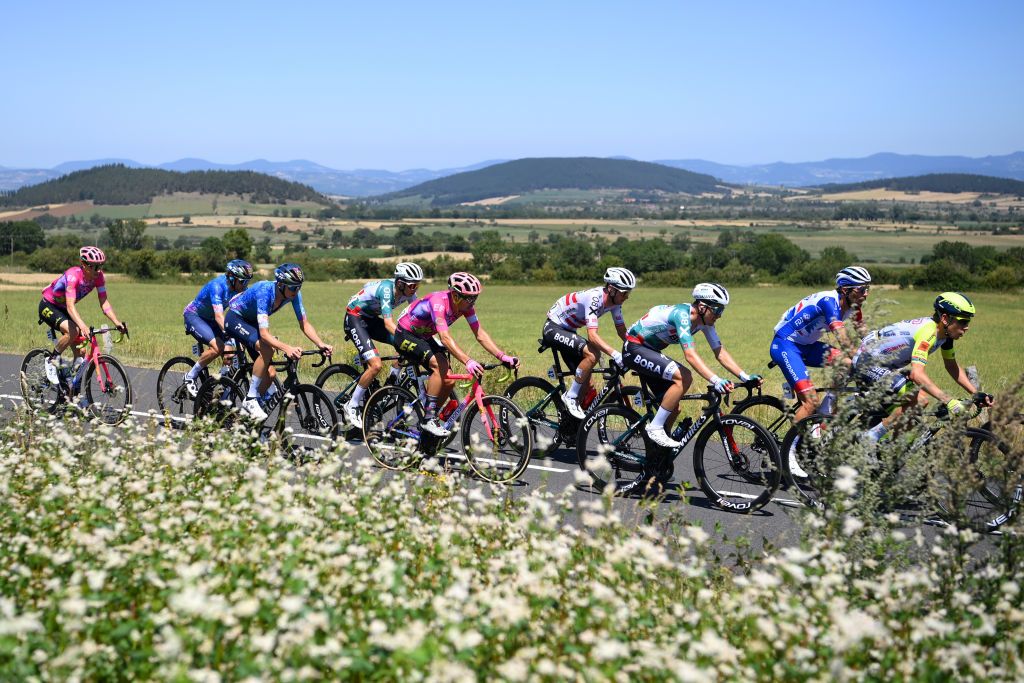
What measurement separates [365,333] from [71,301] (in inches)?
157

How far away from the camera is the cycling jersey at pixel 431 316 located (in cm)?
923

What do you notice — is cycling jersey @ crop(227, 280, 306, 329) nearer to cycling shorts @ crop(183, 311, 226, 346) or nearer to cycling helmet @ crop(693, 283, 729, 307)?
cycling shorts @ crop(183, 311, 226, 346)

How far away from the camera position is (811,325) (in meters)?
9.05

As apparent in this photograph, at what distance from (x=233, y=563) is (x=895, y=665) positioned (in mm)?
3031

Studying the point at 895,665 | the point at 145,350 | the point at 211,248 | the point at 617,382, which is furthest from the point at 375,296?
the point at 211,248

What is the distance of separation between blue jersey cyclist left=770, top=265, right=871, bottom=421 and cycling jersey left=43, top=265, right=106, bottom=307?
8446 millimetres

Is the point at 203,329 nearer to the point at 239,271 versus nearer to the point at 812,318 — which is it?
the point at 239,271

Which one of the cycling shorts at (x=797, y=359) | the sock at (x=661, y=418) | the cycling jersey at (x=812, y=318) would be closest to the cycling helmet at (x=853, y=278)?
the cycling jersey at (x=812, y=318)

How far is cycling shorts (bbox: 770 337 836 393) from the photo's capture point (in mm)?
8891

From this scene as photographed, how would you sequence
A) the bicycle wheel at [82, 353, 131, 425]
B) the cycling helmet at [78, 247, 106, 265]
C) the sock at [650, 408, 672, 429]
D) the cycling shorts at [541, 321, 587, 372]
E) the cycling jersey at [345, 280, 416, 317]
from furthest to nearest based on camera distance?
the bicycle wheel at [82, 353, 131, 425], the cycling helmet at [78, 247, 106, 265], the cycling jersey at [345, 280, 416, 317], the cycling shorts at [541, 321, 587, 372], the sock at [650, 408, 672, 429]

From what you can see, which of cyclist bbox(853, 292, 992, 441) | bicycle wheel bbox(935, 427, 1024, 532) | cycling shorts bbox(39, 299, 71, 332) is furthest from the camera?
cycling shorts bbox(39, 299, 71, 332)

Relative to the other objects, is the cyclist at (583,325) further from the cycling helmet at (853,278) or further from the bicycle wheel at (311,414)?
the bicycle wheel at (311,414)

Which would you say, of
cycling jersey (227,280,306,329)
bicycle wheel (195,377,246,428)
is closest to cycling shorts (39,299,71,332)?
bicycle wheel (195,377,246,428)

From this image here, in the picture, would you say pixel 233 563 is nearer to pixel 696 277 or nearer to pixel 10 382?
pixel 10 382
